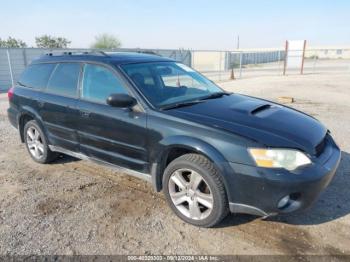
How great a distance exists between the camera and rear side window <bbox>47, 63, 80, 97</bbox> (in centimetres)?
435

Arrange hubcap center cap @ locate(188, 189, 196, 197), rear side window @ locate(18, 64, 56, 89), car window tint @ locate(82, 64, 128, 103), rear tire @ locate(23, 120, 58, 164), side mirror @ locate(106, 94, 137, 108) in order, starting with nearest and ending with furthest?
hubcap center cap @ locate(188, 189, 196, 197) → side mirror @ locate(106, 94, 137, 108) → car window tint @ locate(82, 64, 128, 103) → rear side window @ locate(18, 64, 56, 89) → rear tire @ locate(23, 120, 58, 164)

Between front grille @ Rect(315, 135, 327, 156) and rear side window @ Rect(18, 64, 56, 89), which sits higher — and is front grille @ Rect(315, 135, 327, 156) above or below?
below

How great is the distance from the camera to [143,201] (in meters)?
3.88

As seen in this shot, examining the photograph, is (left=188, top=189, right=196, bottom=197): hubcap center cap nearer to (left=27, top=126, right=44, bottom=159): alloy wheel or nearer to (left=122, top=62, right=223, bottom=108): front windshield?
(left=122, top=62, right=223, bottom=108): front windshield

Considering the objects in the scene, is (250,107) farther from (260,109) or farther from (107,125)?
(107,125)

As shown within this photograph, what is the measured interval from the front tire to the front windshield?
77 cm

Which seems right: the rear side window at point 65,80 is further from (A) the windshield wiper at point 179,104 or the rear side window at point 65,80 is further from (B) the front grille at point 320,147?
(B) the front grille at point 320,147

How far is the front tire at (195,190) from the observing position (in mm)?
3076

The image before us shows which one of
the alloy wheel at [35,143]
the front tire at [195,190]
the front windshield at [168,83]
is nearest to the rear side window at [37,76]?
the alloy wheel at [35,143]

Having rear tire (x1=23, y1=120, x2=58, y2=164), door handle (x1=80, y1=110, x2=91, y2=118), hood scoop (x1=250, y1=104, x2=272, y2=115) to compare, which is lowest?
rear tire (x1=23, y1=120, x2=58, y2=164)

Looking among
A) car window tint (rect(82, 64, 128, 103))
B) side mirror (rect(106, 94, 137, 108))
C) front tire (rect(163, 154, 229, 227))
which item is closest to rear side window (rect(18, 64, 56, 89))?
car window tint (rect(82, 64, 128, 103))

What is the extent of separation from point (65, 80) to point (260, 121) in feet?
9.12

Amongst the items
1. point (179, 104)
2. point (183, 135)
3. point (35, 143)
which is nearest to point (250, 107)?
point (179, 104)

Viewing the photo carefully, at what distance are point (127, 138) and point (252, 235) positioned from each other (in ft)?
5.57
